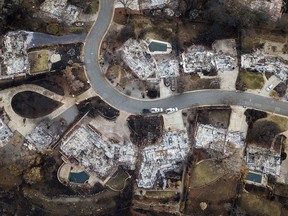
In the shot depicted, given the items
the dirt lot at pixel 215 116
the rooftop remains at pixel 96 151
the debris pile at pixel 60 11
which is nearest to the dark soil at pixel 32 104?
the rooftop remains at pixel 96 151

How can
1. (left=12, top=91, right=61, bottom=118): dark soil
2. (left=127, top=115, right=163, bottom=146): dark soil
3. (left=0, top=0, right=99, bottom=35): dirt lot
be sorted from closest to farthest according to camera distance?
(left=12, top=91, right=61, bottom=118): dark soil < (left=0, top=0, right=99, bottom=35): dirt lot < (left=127, top=115, right=163, bottom=146): dark soil

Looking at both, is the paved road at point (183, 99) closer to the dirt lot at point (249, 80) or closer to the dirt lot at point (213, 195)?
the dirt lot at point (249, 80)

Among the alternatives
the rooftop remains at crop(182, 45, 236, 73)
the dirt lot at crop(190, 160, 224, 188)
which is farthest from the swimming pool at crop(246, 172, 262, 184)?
the rooftop remains at crop(182, 45, 236, 73)

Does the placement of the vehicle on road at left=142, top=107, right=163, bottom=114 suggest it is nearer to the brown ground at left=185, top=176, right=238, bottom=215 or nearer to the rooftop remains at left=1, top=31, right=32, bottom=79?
the brown ground at left=185, top=176, right=238, bottom=215

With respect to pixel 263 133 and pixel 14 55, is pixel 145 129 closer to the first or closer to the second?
pixel 263 133

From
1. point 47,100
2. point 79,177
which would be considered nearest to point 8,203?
point 79,177

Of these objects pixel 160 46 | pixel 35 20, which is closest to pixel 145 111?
pixel 160 46

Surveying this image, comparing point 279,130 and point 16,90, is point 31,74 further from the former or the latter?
point 279,130
